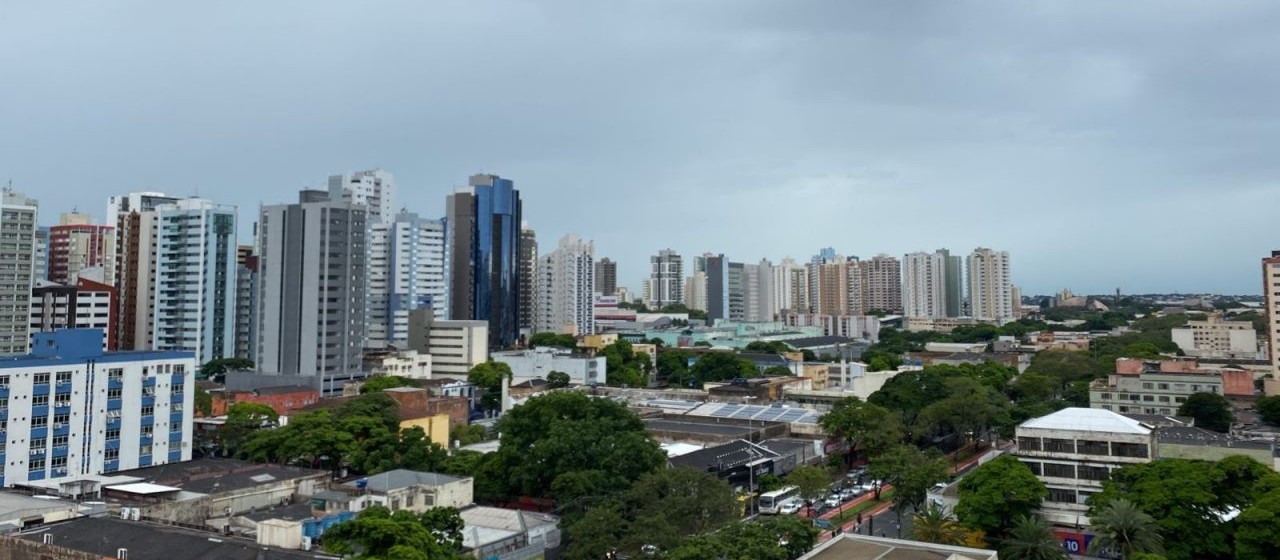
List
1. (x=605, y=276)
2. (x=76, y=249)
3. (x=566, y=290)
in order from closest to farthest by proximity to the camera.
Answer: (x=76, y=249)
(x=566, y=290)
(x=605, y=276)

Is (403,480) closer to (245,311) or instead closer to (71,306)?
(71,306)

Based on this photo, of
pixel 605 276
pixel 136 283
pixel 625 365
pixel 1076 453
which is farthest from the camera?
pixel 605 276

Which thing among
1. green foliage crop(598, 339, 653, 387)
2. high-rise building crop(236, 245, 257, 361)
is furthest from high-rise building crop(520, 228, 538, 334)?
high-rise building crop(236, 245, 257, 361)

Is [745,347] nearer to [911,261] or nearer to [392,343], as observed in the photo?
[392,343]

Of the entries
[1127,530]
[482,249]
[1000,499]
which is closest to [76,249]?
[482,249]

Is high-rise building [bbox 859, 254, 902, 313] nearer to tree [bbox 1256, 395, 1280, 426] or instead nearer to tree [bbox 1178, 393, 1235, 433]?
tree [bbox 1256, 395, 1280, 426]

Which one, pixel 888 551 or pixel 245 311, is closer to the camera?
pixel 888 551

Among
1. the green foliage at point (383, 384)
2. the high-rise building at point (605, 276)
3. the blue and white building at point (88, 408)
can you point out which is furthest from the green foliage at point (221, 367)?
the high-rise building at point (605, 276)

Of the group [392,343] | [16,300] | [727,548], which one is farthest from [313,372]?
[727,548]
